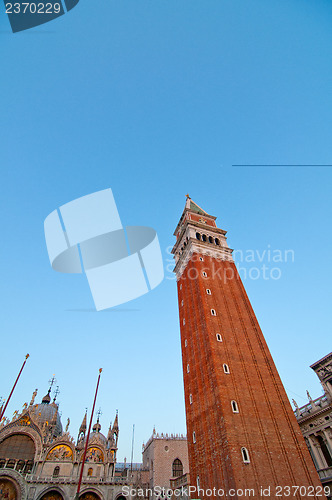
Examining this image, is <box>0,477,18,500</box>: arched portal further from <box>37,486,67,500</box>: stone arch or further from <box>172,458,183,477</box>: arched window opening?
<box>172,458,183,477</box>: arched window opening

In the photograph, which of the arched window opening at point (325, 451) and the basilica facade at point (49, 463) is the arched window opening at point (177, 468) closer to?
the basilica facade at point (49, 463)

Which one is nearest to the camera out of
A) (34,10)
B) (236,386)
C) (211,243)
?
(34,10)

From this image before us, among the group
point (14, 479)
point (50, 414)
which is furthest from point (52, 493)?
point (50, 414)

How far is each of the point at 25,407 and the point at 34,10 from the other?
2097 inches

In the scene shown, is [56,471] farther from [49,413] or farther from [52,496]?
[49,413]

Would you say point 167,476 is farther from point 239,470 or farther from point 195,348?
point 239,470

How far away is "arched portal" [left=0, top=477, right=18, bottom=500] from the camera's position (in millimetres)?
39562

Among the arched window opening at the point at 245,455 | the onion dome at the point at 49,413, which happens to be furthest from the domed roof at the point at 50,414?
the arched window opening at the point at 245,455

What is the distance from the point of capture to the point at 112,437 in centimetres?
4991

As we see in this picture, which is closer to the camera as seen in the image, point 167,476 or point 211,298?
point 211,298

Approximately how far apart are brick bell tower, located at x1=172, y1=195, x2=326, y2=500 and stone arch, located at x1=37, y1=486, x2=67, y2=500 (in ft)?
72.7

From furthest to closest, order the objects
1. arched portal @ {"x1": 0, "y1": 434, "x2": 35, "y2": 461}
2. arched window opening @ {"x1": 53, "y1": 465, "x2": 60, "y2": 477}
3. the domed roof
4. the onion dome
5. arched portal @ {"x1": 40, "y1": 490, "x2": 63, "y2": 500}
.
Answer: the domed roof < the onion dome < arched portal @ {"x1": 0, "y1": 434, "x2": 35, "y2": 461} < arched window opening @ {"x1": 53, "y1": 465, "x2": 60, "y2": 477} < arched portal @ {"x1": 40, "y1": 490, "x2": 63, "y2": 500}

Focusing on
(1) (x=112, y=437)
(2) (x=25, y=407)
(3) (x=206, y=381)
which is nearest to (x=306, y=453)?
(3) (x=206, y=381)

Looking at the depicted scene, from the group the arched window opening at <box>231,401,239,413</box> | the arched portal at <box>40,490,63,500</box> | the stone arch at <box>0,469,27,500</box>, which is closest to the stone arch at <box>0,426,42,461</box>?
the stone arch at <box>0,469,27,500</box>
